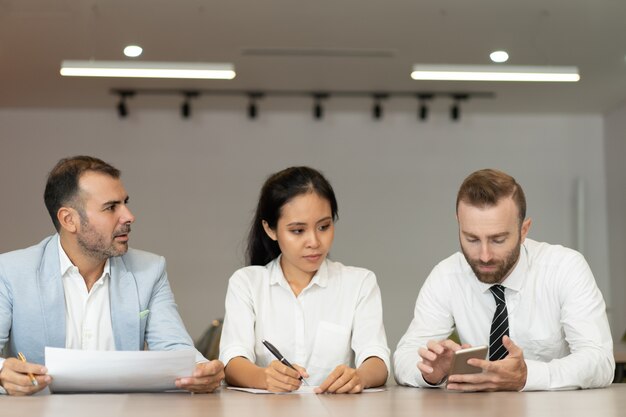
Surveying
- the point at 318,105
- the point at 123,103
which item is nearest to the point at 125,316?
the point at 123,103

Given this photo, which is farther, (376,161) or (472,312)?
(376,161)

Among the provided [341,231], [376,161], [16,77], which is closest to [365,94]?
[376,161]

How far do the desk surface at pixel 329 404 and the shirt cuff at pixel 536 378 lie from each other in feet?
0.20

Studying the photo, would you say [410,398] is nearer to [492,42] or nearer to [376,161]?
[492,42]

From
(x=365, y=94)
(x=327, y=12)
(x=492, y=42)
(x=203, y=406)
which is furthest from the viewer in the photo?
(x=365, y=94)

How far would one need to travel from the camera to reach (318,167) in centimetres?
927

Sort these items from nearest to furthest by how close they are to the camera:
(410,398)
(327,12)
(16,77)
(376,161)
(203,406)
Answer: (203,406), (410,398), (327,12), (16,77), (376,161)

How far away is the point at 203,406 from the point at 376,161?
7164 mm

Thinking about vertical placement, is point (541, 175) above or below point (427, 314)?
above

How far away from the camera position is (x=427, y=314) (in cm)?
311

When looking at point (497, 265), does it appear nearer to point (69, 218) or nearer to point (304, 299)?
point (304, 299)

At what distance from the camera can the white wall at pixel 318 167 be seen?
9141mm

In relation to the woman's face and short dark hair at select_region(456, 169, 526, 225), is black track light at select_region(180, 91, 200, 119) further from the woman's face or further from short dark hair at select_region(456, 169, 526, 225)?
short dark hair at select_region(456, 169, 526, 225)

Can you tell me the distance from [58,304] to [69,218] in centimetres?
33
